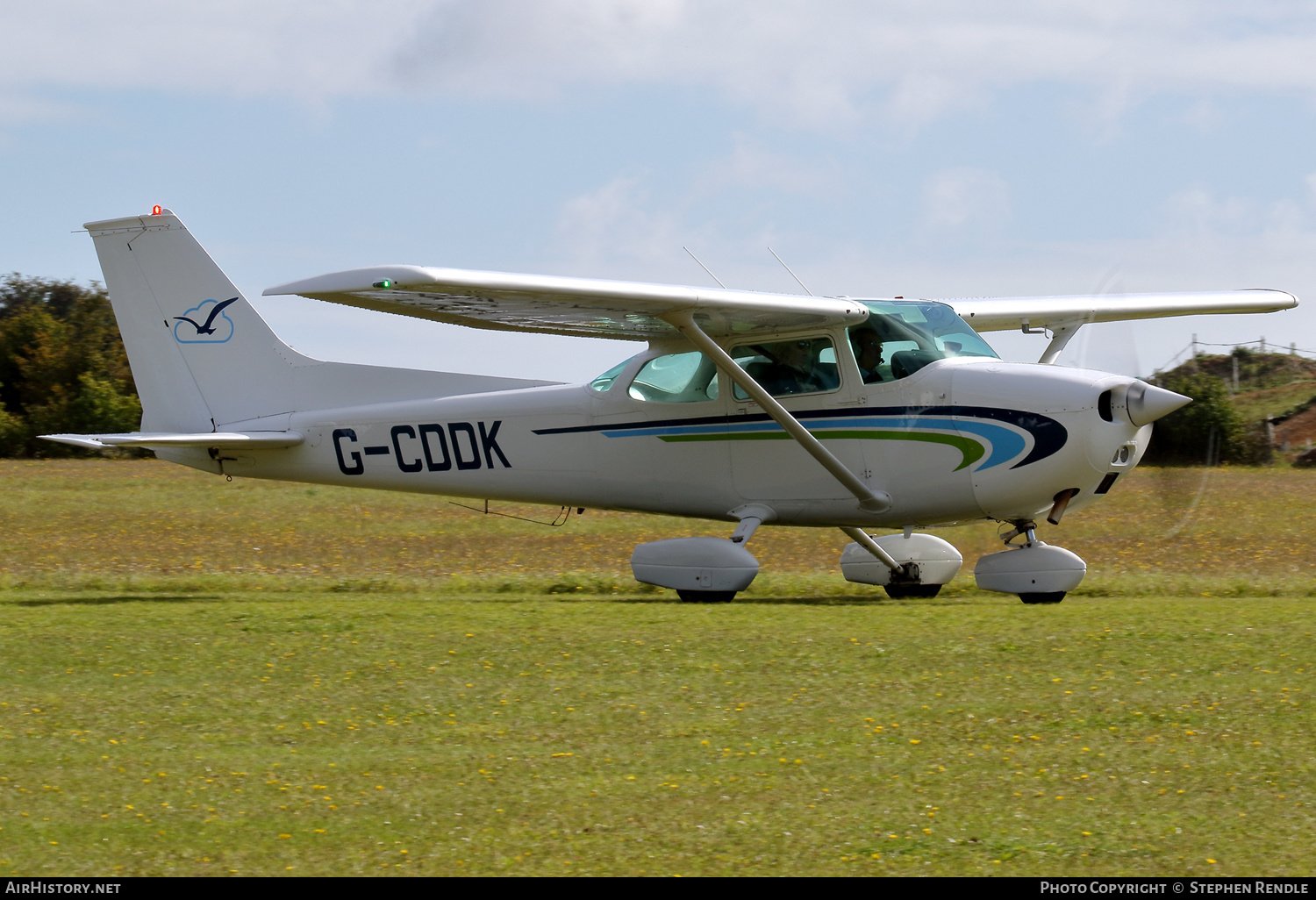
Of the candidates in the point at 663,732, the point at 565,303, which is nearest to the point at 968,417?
the point at 565,303

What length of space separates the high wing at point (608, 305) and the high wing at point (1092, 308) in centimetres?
1

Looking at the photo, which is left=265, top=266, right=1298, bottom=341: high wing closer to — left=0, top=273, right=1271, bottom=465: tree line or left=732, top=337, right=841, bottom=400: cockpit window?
left=732, top=337, right=841, bottom=400: cockpit window

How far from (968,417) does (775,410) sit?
5.48 feet

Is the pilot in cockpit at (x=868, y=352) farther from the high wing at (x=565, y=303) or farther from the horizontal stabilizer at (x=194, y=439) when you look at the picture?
the horizontal stabilizer at (x=194, y=439)

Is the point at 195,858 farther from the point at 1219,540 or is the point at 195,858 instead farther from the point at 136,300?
the point at 1219,540

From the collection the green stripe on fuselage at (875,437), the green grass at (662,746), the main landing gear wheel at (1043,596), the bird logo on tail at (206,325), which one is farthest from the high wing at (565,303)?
the bird logo on tail at (206,325)

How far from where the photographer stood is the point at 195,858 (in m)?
5.13

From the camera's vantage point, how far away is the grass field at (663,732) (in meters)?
5.27

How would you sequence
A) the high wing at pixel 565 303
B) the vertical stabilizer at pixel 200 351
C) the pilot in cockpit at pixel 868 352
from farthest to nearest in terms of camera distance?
the vertical stabilizer at pixel 200 351 → the pilot in cockpit at pixel 868 352 → the high wing at pixel 565 303

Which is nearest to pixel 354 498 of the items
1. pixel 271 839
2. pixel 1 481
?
pixel 1 481

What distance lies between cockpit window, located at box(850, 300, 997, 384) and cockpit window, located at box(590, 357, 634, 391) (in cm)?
245

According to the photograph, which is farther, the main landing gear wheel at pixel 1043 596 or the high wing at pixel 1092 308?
the high wing at pixel 1092 308

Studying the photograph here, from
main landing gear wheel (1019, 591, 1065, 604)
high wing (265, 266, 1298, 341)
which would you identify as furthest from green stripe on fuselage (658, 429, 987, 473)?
main landing gear wheel (1019, 591, 1065, 604)

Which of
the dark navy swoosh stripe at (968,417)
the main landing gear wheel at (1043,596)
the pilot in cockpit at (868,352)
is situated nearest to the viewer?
the dark navy swoosh stripe at (968,417)
